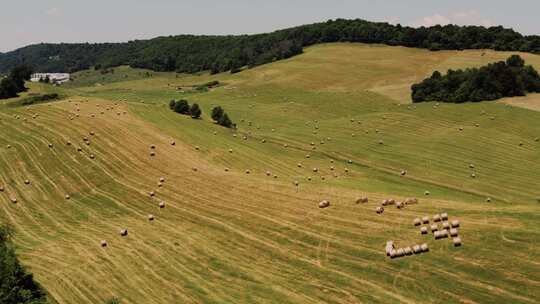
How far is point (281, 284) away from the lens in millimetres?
36094

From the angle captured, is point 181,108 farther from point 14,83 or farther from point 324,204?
point 324,204

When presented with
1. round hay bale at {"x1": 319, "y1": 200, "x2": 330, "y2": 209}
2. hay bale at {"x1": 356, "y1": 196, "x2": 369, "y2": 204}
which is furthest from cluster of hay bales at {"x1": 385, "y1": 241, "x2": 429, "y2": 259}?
round hay bale at {"x1": 319, "y1": 200, "x2": 330, "y2": 209}

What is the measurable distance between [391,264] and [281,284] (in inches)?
303

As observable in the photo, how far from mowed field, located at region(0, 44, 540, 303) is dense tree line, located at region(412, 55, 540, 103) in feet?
15.6

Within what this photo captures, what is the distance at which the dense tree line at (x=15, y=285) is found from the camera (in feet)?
105

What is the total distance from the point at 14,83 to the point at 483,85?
97.2 metres

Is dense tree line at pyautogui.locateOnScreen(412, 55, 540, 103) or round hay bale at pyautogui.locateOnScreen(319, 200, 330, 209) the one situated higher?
dense tree line at pyautogui.locateOnScreen(412, 55, 540, 103)

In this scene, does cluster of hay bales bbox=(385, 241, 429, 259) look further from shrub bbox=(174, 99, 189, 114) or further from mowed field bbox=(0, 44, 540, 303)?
shrub bbox=(174, 99, 189, 114)

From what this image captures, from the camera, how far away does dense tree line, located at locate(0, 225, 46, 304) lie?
3209 centimetres

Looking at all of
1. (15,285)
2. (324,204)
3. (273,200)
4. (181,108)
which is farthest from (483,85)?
(15,285)

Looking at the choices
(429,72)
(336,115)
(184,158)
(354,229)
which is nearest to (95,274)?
(354,229)

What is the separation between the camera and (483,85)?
107625mm

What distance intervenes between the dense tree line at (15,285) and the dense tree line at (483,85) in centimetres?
9078

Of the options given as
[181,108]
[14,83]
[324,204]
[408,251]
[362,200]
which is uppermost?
[14,83]
